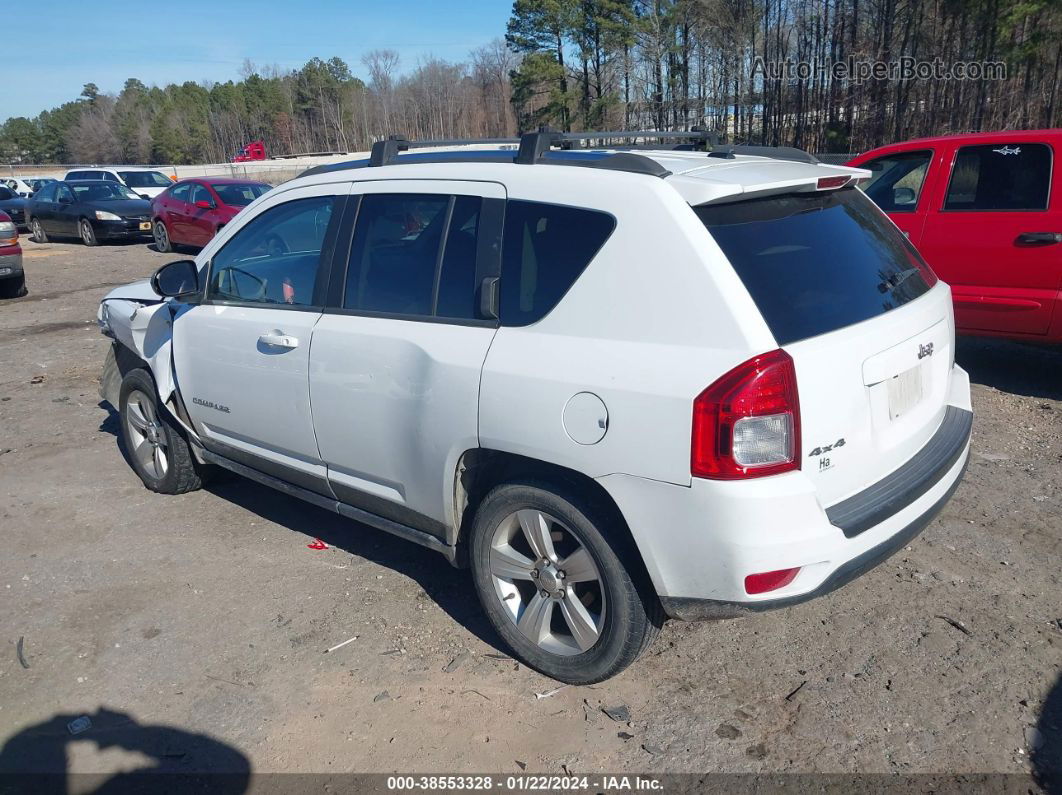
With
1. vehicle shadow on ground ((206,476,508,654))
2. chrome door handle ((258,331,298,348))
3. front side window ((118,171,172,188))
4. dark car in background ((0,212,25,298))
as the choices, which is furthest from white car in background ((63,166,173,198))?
chrome door handle ((258,331,298,348))

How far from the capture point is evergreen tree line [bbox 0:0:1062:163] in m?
24.3

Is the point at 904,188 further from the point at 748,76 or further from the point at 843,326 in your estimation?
the point at 748,76

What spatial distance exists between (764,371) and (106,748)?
270 centimetres

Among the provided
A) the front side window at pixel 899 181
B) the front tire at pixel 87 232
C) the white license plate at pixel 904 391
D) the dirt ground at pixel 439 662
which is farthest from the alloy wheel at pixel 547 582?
the front tire at pixel 87 232

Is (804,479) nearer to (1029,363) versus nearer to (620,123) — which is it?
(1029,363)

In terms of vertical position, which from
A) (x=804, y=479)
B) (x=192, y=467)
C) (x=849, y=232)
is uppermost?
(x=849, y=232)

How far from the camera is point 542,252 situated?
3098 millimetres

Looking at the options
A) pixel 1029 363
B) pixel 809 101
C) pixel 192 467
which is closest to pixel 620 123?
pixel 809 101

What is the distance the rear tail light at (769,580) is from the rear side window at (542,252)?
45.8 inches

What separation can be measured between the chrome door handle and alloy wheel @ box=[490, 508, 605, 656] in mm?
1378

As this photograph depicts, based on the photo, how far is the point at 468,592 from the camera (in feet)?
13.2

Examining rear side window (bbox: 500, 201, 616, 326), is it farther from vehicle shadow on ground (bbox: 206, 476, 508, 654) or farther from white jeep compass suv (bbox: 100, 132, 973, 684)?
vehicle shadow on ground (bbox: 206, 476, 508, 654)

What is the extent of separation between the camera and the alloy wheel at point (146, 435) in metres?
5.16

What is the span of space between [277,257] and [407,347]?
4.48 feet
